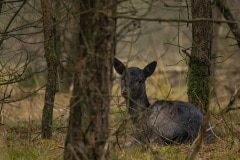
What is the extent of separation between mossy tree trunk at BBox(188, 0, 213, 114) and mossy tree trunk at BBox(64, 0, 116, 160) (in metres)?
5.47

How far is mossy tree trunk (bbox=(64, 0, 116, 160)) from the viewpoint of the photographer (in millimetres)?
5996

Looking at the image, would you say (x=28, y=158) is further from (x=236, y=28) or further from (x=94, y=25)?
(x=236, y=28)

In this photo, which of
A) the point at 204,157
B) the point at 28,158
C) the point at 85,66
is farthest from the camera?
the point at 204,157

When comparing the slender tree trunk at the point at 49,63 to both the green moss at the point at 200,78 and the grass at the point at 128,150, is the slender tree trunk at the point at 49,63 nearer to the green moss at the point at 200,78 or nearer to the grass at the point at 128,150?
the grass at the point at 128,150

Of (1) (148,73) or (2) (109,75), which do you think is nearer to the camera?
(2) (109,75)

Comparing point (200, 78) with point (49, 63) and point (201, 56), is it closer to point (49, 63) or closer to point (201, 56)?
point (201, 56)

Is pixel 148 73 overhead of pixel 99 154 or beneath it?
overhead

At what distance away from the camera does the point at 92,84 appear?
6082mm

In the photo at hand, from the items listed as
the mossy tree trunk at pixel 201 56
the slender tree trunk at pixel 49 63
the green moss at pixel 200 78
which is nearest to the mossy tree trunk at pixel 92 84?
the slender tree trunk at pixel 49 63

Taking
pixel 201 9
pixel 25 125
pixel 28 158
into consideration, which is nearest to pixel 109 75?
pixel 28 158

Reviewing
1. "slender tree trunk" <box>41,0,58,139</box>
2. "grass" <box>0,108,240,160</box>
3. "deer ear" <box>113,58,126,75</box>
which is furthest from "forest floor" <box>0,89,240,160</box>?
"deer ear" <box>113,58,126,75</box>

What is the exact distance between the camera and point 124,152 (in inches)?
337

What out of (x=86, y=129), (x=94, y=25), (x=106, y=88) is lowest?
(x=86, y=129)

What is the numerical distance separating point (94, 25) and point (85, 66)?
0.42m
